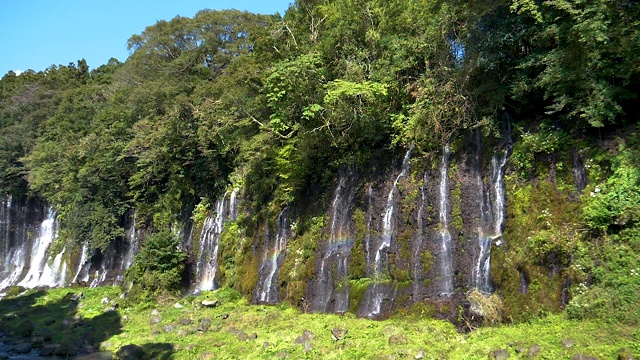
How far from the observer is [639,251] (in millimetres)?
11289

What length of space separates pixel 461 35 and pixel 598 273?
8.82 m

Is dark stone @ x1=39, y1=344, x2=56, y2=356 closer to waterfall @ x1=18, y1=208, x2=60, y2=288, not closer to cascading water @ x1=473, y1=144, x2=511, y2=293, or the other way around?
cascading water @ x1=473, y1=144, x2=511, y2=293

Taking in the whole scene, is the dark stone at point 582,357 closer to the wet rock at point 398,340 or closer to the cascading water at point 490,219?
the cascading water at point 490,219

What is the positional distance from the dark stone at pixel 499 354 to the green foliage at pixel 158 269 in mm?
15840

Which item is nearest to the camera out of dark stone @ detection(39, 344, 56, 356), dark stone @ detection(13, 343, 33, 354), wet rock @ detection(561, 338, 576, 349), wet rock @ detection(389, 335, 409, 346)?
wet rock @ detection(561, 338, 576, 349)

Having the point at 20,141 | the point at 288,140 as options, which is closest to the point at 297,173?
the point at 288,140

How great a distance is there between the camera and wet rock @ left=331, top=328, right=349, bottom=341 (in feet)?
45.3

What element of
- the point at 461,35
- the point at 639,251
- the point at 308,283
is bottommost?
the point at 308,283

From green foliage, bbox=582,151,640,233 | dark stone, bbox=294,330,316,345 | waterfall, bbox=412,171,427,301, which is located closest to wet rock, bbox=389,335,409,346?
waterfall, bbox=412,171,427,301

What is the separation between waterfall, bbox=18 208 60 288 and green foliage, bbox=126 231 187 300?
12.1 metres

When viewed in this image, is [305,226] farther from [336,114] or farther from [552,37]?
[552,37]

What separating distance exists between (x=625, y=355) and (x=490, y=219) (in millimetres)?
5562

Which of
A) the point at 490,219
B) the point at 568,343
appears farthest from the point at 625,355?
the point at 490,219

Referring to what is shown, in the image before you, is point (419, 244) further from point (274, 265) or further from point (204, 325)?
point (204, 325)
